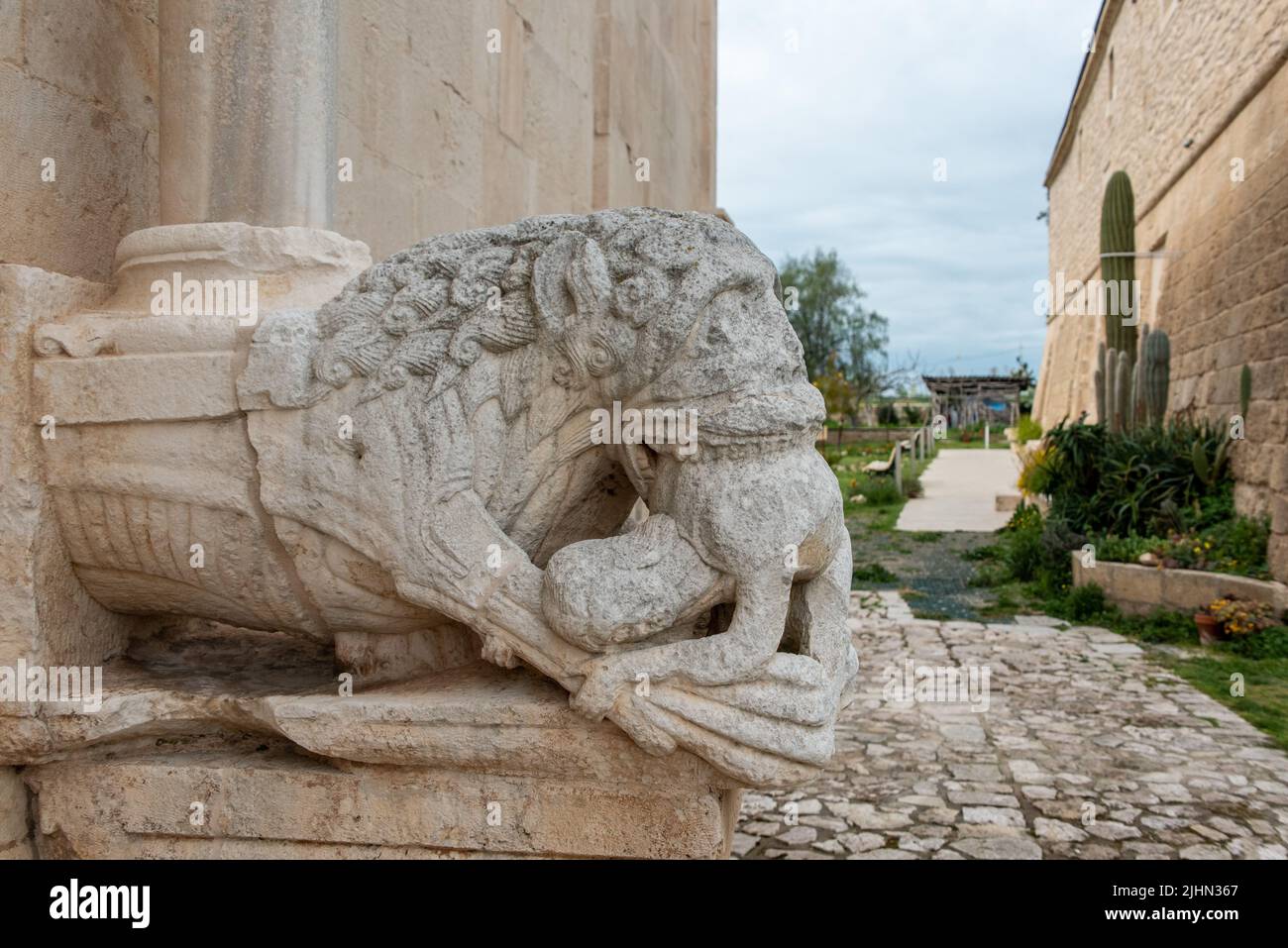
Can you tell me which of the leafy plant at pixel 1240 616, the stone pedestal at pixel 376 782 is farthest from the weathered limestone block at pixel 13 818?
the leafy plant at pixel 1240 616

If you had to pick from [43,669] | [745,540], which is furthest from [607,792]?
[43,669]

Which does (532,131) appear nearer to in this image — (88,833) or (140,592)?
(140,592)

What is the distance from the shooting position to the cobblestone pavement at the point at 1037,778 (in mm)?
2984

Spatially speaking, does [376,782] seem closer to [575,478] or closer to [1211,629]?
[575,478]

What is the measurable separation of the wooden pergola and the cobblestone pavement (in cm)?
2956

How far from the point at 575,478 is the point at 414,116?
2335 millimetres

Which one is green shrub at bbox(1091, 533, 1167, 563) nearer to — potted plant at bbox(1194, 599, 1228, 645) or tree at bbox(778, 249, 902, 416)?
potted plant at bbox(1194, 599, 1228, 645)

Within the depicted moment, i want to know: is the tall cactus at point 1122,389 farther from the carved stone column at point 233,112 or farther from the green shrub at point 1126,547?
the carved stone column at point 233,112

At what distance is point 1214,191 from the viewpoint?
392 inches

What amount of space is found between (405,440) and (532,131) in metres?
3.34

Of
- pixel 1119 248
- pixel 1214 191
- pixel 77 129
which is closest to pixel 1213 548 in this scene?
pixel 1214 191

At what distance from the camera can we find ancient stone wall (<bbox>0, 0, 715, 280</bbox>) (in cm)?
228

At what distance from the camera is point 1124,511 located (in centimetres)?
785

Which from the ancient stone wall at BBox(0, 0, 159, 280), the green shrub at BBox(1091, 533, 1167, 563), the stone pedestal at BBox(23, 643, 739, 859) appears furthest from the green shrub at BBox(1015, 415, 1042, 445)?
the stone pedestal at BBox(23, 643, 739, 859)
